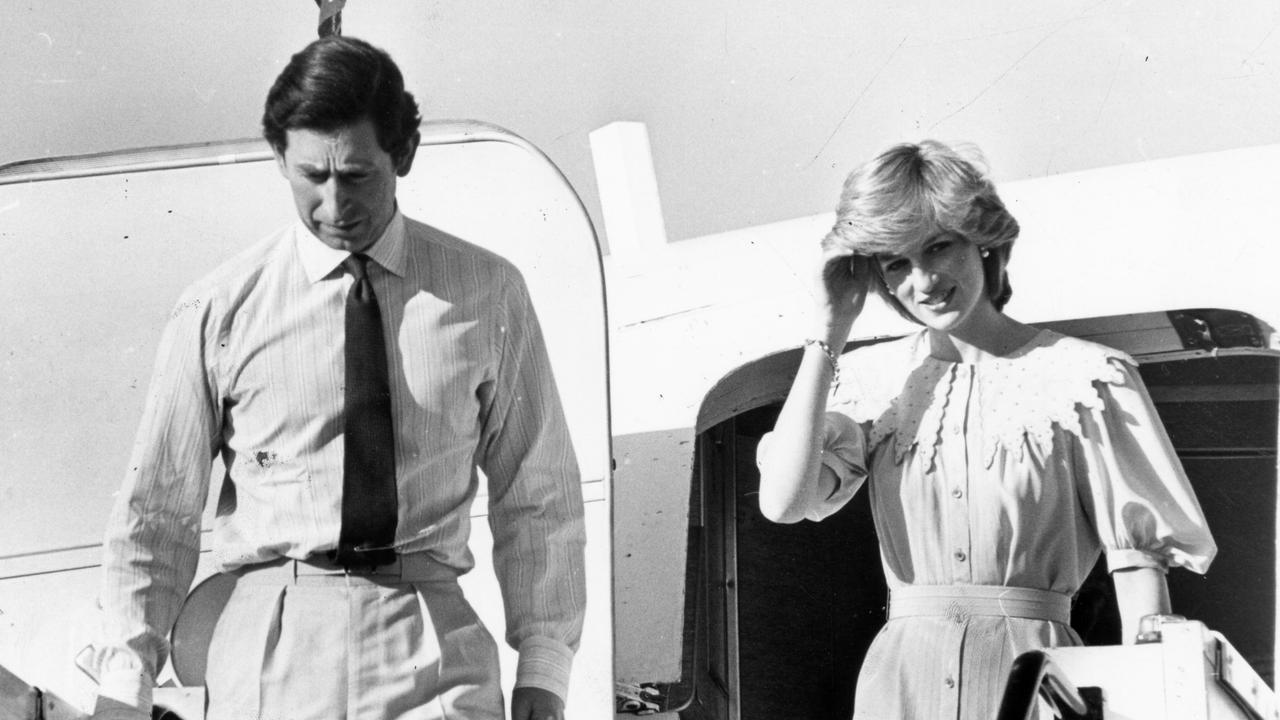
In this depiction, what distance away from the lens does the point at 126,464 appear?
1.76 m

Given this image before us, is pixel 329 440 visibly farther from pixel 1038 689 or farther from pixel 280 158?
pixel 1038 689

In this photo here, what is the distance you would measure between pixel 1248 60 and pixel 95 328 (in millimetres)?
1362

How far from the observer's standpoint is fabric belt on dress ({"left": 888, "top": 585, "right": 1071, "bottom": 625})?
1.38 metres

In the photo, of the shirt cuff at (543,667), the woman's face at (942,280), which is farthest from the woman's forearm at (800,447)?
the shirt cuff at (543,667)

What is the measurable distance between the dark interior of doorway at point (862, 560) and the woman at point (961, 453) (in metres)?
0.31

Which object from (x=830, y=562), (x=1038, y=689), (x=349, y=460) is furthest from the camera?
(x=830, y=562)

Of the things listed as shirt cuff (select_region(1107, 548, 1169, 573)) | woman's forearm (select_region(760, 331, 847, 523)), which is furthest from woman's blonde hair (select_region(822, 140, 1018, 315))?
shirt cuff (select_region(1107, 548, 1169, 573))

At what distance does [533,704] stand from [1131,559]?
637 millimetres

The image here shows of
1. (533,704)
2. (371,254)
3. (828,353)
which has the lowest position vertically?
(533,704)

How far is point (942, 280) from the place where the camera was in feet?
4.99

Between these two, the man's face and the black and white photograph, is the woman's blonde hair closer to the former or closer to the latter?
the black and white photograph

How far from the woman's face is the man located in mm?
428

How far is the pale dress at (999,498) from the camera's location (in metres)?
1.39

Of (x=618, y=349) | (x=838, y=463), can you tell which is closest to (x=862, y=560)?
(x=618, y=349)
